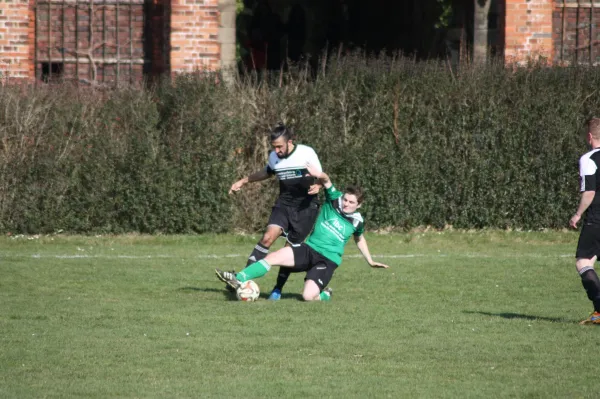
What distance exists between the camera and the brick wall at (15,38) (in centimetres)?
2138

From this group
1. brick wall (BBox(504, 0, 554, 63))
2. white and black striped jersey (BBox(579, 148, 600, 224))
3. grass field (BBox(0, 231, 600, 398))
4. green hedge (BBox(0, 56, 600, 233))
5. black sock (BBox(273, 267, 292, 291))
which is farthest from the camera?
brick wall (BBox(504, 0, 554, 63))

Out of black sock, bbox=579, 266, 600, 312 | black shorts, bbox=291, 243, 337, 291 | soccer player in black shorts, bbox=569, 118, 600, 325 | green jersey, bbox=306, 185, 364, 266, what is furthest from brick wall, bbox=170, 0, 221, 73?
black sock, bbox=579, 266, 600, 312

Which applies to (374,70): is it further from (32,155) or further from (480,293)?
(480,293)

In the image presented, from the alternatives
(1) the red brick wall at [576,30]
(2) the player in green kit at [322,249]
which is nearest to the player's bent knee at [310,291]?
(2) the player in green kit at [322,249]

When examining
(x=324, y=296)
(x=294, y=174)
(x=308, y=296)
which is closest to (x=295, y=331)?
(x=308, y=296)

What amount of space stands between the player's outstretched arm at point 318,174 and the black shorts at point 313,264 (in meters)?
0.72

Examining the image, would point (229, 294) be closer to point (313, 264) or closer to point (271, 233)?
point (271, 233)

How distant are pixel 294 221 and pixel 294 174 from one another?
548mm

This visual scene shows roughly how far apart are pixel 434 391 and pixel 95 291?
5988 millimetres

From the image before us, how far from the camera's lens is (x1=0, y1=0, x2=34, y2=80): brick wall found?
21.4 m

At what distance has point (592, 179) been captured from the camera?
9906mm

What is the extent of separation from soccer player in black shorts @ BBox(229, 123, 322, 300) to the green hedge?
647cm

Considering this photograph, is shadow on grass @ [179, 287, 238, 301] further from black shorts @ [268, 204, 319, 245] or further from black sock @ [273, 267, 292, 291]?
black shorts @ [268, 204, 319, 245]

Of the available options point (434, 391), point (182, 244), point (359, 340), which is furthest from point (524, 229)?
point (434, 391)
